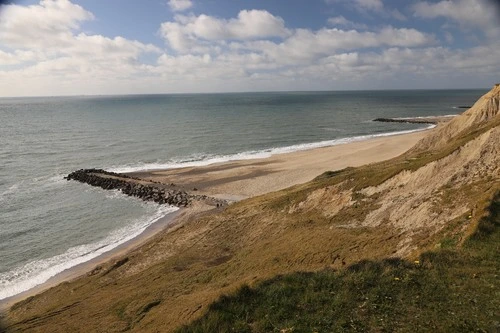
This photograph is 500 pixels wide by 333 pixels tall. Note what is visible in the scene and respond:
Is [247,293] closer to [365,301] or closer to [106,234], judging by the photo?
[365,301]

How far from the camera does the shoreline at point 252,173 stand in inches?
1375

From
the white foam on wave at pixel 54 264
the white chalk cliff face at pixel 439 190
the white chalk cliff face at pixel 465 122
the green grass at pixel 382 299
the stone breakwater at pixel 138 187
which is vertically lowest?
the white foam on wave at pixel 54 264

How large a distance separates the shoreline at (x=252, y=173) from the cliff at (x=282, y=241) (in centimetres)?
682

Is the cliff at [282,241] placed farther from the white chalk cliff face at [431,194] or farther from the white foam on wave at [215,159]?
the white foam on wave at [215,159]

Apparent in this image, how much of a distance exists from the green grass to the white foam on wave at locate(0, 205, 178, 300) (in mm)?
19898

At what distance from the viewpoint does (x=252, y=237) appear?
24.6 meters

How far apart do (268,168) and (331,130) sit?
157 feet

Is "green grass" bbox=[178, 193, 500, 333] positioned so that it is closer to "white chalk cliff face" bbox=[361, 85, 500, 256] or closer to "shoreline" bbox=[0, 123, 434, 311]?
"white chalk cliff face" bbox=[361, 85, 500, 256]

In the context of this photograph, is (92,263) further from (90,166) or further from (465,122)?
(465,122)

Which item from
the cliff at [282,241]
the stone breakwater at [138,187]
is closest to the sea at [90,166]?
the stone breakwater at [138,187]

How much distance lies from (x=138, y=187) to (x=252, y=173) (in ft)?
51.5

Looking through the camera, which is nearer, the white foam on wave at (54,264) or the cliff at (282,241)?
the cliff at (282,241)

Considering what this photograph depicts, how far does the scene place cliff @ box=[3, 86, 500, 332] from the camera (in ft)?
50.5

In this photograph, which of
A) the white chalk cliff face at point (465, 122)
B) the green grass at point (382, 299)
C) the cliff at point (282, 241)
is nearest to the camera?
the green grass at point (382, 299)
